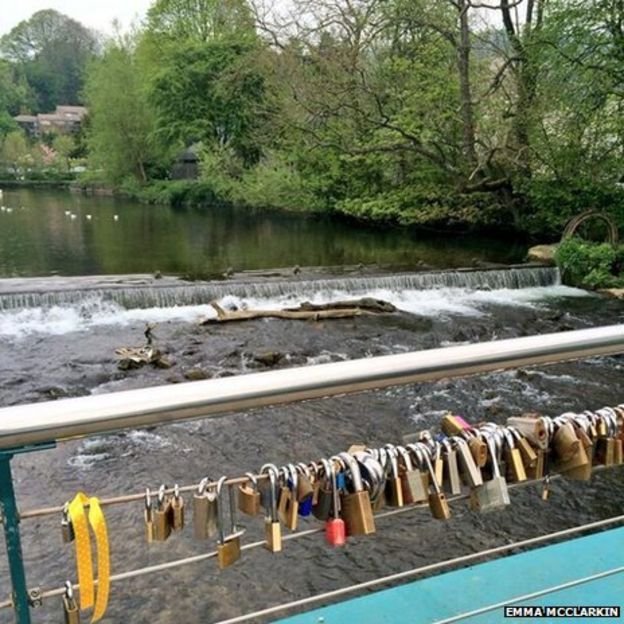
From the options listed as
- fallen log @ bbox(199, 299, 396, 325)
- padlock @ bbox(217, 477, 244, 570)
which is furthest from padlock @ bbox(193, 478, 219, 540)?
fallen log @ bbox(199, 299, 396, 325)

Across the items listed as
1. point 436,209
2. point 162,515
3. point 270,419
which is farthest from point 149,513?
point 436,209

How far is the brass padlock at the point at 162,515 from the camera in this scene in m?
1.22

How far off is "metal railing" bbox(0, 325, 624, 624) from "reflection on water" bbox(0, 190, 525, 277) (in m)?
12.7

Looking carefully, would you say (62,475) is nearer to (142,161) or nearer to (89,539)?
(89,539)

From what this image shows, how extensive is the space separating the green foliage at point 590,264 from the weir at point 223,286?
303mm

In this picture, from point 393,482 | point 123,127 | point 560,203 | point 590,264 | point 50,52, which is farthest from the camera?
point 50,52

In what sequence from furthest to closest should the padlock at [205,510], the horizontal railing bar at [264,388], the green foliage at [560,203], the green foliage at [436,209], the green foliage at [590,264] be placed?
the green foliage at [436,209] → the green foliage at [560,203] → the green foliage at [590,264] → the padlock at [205,510] → the horizontal railing bar at [264,388]

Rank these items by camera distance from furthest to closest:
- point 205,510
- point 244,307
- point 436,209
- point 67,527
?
point 436,209
point 244,307
point 205,510
point 67,527

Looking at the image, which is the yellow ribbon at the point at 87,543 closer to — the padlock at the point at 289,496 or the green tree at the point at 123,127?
the padlock at the point at 289,496

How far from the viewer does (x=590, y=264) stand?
1298cm

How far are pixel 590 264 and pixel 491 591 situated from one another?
12.6m

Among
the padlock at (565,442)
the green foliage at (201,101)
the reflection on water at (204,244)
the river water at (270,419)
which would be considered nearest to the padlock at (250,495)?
the padlock at (565,442)

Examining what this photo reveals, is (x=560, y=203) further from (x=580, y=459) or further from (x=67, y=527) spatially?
(x=67, y=527)

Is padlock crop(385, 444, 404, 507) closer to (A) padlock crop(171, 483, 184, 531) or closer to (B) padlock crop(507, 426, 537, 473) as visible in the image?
(B) padlock crop(507, 426, 537, 473)
